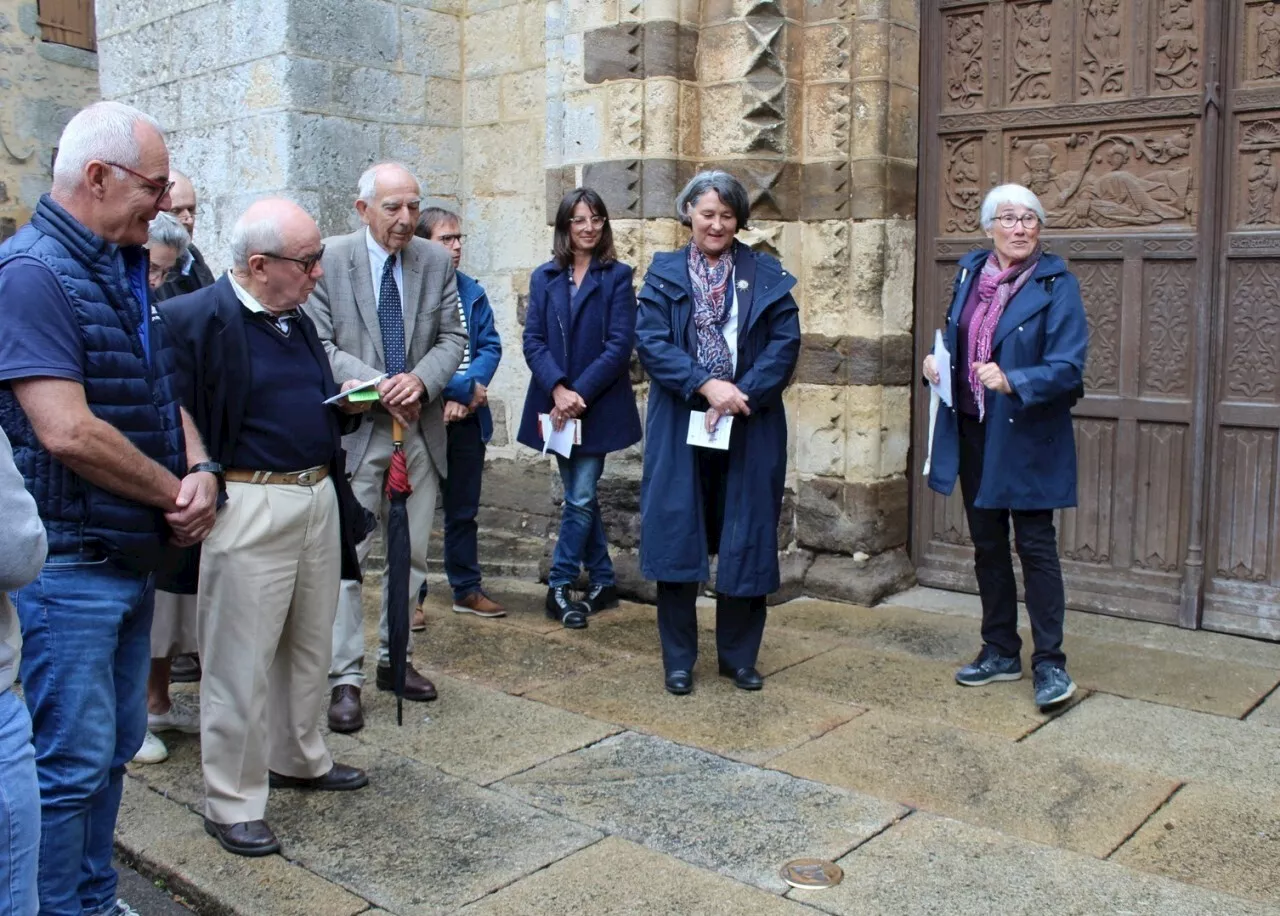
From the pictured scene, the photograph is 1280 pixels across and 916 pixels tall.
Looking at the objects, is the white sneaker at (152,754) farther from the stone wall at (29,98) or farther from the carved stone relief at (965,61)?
the stone wall at (29,98)

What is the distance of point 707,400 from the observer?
15.4 ft

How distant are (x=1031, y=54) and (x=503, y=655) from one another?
136 inches

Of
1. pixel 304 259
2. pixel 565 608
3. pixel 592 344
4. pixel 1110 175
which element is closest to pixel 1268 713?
pixel 1110 175

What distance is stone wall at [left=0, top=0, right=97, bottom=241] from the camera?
10.5 m

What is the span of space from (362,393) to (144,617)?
103cm

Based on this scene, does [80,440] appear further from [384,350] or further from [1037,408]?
[1037,408]

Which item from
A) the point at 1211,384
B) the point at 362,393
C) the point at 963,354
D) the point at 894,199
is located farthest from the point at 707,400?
the point at 1211,384

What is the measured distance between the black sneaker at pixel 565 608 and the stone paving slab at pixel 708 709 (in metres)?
0.64

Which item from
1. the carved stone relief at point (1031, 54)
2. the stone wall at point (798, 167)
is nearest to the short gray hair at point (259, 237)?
the stone wall at point (798, 167)

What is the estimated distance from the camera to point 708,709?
15.0ft

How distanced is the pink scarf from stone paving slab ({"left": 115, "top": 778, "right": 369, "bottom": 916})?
9.00 feet

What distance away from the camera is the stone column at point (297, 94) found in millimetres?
6953

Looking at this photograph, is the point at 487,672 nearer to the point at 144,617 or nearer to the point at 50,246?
the point at 144,617

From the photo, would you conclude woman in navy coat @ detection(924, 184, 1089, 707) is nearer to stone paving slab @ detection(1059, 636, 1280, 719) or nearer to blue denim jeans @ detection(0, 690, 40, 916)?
stone paving slab @ detection(1059, 636, 1280, 719)
